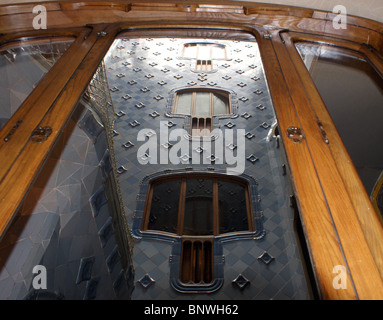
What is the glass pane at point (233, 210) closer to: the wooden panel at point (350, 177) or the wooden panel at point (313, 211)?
the wooden panel at point (350, 177)

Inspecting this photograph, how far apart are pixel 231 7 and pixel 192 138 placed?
134 inches

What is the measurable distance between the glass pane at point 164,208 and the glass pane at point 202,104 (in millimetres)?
1931

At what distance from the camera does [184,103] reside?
5820 millimetres

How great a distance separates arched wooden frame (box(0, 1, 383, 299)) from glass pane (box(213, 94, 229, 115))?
4037mm

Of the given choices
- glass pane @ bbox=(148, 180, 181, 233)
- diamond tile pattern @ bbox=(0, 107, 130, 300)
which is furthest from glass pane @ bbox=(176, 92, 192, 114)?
diamond tile pattern @ bbox=(0, 107, 130, 300)

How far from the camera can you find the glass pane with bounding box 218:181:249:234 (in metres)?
3.53

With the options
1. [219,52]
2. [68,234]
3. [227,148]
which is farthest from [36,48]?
[219,52]

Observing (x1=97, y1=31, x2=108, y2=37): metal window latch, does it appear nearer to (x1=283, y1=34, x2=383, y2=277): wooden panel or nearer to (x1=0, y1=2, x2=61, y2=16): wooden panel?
(x1=0, y1=2, x2=61, y2=16): wooden panel

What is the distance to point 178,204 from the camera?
376 cm

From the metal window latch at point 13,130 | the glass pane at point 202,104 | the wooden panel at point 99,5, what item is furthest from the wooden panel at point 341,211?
the glass pane at point 202,104

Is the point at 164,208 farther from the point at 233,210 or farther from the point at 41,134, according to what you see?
the point at 41,134

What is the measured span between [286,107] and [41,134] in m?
0.81
